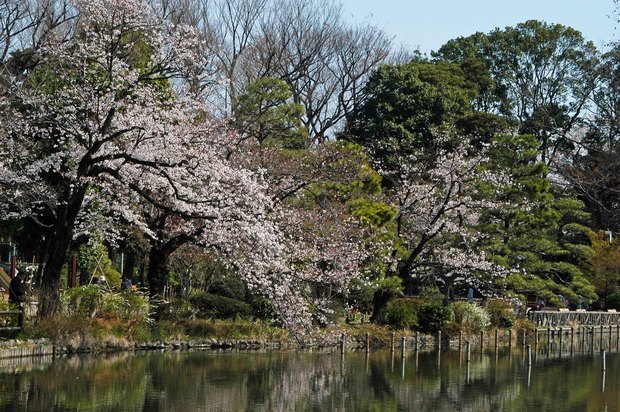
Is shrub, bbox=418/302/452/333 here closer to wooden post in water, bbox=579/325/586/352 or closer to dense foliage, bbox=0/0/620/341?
dense foliage, bbox=0/0/620/341

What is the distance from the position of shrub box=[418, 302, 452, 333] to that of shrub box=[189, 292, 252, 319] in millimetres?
7073

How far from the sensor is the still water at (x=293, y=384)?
16375 millimetres

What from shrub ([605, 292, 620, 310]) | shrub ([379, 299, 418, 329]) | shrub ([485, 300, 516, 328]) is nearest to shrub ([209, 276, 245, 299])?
shrub ([379, 299, 418, 329])

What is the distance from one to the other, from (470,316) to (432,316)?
2166 mm

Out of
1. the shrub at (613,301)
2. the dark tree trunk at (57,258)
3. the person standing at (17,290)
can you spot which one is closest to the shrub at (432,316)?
the dark tree trunk at (57,258)

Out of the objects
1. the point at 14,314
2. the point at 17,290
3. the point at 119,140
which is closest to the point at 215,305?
the point at 119,140

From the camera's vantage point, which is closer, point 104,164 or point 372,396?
point 372,396

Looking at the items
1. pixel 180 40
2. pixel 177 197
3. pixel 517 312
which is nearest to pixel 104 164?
pixel 177 197

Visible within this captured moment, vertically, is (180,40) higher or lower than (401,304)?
higher

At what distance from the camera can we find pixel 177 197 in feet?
71.2

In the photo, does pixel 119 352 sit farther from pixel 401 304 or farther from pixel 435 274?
pixel 435 274

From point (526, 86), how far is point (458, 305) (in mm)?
23531

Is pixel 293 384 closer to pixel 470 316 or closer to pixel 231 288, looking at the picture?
pixel 231 288

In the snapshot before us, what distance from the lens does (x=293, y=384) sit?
19609 mm
